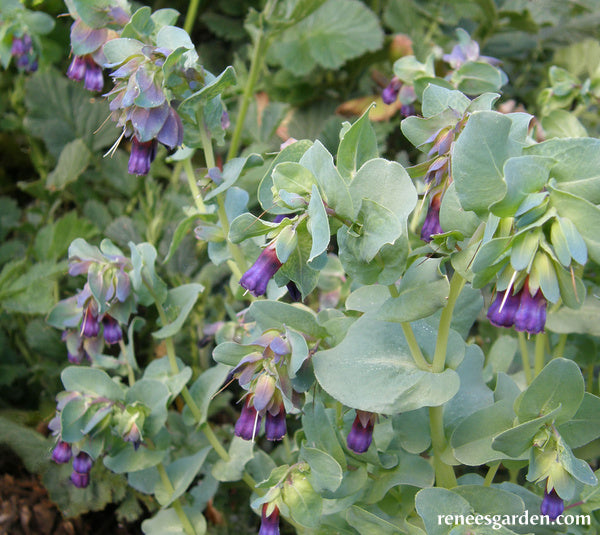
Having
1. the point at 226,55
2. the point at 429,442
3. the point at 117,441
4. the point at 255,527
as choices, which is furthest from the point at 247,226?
the point at 226,55


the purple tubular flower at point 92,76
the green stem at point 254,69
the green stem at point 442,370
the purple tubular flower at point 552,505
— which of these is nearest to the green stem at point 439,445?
the green stem at point 442,370

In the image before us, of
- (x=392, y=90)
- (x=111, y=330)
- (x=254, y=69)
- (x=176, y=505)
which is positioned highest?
(x=392, y=90)

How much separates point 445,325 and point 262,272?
0.73 ft

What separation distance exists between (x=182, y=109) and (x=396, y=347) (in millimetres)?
404

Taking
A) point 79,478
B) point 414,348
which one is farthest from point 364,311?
point 79,478

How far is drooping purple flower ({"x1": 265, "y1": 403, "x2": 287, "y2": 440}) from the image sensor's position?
0.71 metres

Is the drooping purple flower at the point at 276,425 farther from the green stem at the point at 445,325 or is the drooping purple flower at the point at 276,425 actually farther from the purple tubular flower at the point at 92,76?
the purple tubular flower at the point at 92,76

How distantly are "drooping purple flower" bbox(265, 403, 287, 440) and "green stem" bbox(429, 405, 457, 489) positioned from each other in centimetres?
19

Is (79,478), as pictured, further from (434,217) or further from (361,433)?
(434,217)

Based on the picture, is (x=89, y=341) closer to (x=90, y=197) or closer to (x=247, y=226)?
(x=247, y=226)

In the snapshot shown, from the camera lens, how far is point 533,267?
23.7 inches

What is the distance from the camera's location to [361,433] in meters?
0.76

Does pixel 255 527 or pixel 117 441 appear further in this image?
pixel 255 527

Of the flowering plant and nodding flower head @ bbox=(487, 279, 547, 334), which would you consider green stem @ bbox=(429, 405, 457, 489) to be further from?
nodding flower head @ bbox=(487, 279, 547, 334)
